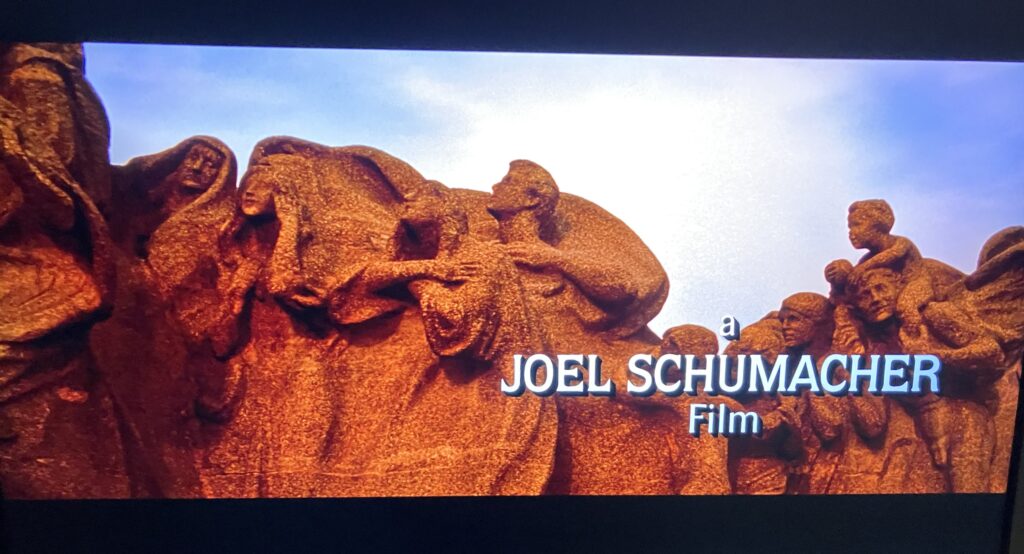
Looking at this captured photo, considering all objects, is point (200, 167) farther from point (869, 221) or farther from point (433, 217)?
point (869, 221)

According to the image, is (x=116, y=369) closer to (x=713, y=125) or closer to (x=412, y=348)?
(x=412, y=348)

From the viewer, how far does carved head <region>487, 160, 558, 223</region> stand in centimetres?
280

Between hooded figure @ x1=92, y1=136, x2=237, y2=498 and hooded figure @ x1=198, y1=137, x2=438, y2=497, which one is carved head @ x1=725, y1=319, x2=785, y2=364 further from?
Result: hooded figure @ x1=92, y1=136, x2=237, y2=498

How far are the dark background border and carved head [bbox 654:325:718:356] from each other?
0.69 meters

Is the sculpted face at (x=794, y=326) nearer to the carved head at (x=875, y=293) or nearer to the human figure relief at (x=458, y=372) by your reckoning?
the carved head at (x=875, y=293)

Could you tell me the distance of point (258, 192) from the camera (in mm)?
2760

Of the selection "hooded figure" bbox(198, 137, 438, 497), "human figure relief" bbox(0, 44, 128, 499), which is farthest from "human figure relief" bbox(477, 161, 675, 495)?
"human figure relief" bbox(0, 44, 128, 499)

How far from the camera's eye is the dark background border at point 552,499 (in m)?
2.70

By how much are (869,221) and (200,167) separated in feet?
9.31

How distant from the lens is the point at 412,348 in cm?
282

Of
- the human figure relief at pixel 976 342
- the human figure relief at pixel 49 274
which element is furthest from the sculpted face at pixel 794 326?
the human figure relief at pixel 49 274

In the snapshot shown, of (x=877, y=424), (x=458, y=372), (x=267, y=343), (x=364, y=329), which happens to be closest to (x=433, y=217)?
(x=364, y=329)

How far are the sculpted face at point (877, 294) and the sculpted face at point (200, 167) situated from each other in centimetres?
278

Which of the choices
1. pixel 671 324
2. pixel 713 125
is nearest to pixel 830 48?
pixel 713 125
